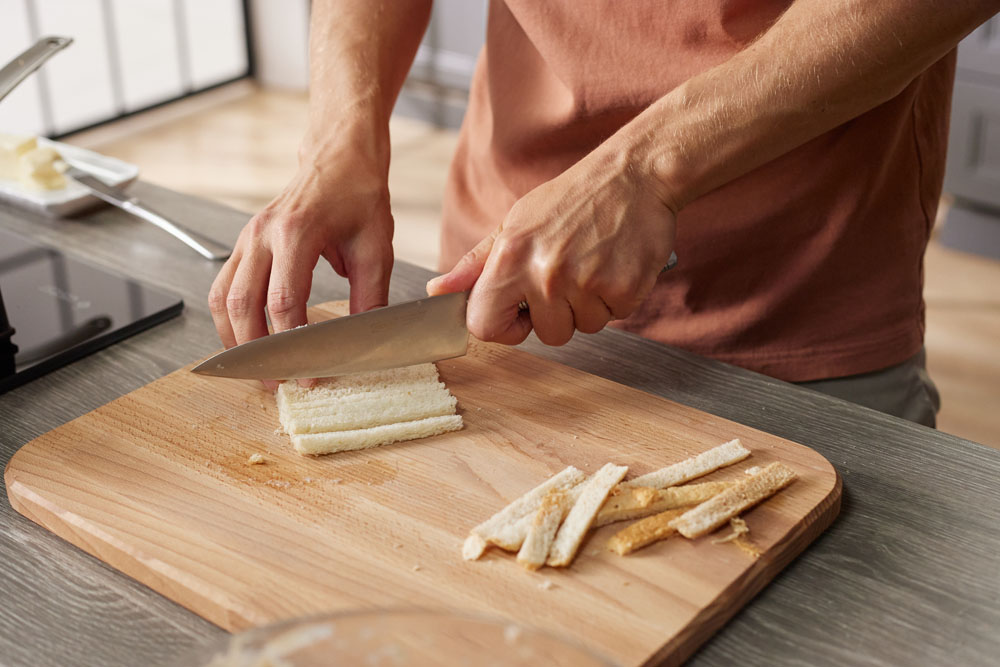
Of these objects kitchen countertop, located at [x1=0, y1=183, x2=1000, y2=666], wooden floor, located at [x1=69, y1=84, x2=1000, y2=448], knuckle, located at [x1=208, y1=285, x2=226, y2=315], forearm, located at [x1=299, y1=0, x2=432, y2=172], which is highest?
forearm, located at [x1=299, y1=0, x2=432, y2=172]

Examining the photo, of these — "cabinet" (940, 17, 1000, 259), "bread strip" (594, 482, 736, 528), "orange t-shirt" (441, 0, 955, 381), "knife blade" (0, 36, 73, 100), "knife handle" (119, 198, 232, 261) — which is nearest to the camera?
"bread strip" (594, 482, 736, 528)

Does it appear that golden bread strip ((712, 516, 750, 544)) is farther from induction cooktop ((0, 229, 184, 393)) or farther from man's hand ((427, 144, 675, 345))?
induction cooktop ((0, 229, 184, 393))

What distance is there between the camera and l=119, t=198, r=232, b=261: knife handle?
1.39 meters

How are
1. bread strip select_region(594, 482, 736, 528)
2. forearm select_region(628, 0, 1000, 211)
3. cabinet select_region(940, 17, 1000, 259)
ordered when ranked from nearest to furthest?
bread strip select_region(594, 482, 736, 528) < forearm select_region(628, 0, 1000, 211) < cabinet select_region(940, 17, 1000, 259)

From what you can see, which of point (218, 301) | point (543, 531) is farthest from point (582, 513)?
point (218, 301)

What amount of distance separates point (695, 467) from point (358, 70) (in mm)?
731

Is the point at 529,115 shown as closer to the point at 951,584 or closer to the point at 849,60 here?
the point at 849,60

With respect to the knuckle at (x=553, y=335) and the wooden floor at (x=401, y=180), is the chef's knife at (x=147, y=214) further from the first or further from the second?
the wooden floor at (x=401, y=180)

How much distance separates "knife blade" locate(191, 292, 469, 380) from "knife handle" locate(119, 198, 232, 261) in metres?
0.37

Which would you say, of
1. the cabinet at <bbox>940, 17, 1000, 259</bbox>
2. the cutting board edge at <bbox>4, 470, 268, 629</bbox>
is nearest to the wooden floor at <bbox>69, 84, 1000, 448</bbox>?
the cabinet at <bbox>940, 17, 1000, 259</bbox>

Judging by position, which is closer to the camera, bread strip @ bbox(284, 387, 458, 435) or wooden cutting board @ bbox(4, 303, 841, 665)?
wooden cutting board @ bbox(4, 303, 841, 665)

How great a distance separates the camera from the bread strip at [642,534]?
83 cm

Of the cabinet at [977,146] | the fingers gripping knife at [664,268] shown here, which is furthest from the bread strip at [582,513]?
the cabinet at [977,146]

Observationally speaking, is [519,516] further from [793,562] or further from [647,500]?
[793,562]
